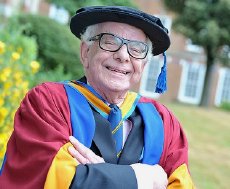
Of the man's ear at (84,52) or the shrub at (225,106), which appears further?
the shrub at (225,106)

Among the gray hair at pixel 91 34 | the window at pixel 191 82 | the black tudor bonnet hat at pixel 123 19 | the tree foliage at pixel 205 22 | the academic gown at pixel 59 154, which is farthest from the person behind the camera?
the window at pixel 191 82

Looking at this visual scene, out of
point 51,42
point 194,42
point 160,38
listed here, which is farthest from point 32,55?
point 194,42

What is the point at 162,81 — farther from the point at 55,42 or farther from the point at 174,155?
the point at 55,42

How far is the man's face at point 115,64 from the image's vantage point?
249 centimetres

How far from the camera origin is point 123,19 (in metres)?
2.47

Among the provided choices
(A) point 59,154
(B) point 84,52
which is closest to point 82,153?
(A) point 59,154

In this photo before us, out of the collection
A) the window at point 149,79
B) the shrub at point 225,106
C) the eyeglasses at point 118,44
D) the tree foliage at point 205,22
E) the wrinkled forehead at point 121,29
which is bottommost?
the shrub at point 225,106

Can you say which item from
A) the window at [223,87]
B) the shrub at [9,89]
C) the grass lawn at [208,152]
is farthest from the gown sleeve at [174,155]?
the window at [223,87]

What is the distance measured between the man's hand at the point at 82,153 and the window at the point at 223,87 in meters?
26.9

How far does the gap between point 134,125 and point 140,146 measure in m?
0.11

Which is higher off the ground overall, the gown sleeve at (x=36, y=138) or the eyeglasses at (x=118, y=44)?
the eyeglasses at (x=118, y=44)

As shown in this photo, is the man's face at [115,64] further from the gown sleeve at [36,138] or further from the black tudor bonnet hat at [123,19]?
the gown sleeve at [36,138]

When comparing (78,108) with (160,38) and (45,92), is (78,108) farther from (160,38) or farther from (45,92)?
(160,38)

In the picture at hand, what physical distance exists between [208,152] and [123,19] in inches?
279
